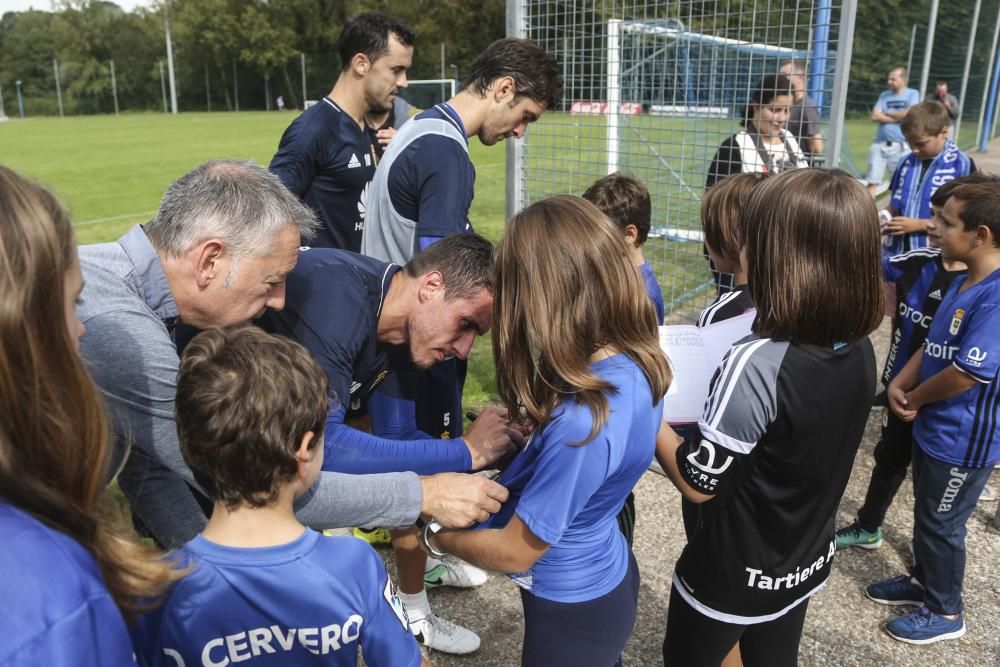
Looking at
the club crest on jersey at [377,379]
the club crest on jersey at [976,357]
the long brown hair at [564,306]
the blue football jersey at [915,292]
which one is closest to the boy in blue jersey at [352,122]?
the club crest on jersey at [377,379]

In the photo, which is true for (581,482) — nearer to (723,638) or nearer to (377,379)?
(723,638)

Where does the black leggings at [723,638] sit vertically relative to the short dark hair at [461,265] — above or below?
below

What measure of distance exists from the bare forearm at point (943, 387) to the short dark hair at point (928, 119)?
2895mm

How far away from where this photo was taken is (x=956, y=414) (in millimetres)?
2793

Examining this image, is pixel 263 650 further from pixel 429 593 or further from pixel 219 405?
pixel 429 593

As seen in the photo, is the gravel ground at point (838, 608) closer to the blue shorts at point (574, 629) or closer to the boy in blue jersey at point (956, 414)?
the boy in blue jersey at point (956, 414)

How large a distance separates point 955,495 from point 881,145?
9578 millimetres

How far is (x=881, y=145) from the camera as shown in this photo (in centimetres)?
1083

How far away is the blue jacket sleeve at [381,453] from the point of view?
6.73 ft

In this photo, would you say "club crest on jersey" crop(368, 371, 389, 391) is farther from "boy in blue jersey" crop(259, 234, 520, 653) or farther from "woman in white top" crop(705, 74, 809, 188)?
"woman in white top" crop(705, 74, 809, 188)

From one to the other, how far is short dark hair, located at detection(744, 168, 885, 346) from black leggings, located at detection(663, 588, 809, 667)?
0.81 metres

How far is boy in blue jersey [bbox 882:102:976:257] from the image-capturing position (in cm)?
501

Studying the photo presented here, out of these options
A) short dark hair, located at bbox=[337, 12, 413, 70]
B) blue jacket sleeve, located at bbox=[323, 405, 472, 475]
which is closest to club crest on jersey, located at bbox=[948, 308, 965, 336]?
blue jacket sleeve, located at bbox=[323, 405, 472, 475]

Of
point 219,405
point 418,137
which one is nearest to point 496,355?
point 219,405
